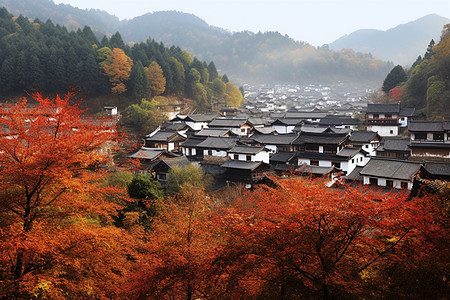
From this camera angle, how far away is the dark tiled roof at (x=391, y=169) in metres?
24.4

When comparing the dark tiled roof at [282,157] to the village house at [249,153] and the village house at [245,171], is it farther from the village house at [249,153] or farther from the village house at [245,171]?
the village house at [245,171]

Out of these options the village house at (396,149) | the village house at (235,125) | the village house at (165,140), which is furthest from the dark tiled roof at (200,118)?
the village house at (396,149)

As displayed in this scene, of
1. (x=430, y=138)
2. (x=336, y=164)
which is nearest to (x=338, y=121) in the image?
(x=430, y=138)

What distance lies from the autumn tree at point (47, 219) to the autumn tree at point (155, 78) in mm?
51335

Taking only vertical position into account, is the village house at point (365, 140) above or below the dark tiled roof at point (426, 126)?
below

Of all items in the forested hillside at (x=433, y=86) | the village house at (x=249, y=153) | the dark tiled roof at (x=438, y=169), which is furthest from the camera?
the forested hillside at (x=433, y=86)


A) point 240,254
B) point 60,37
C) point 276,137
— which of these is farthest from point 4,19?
point 240,254

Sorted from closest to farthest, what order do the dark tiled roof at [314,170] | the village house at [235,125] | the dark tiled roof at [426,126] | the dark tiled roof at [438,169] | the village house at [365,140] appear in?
the dark tiled roof at [438,169] → the dark tiled roof at [314,170] → the dark tiled roof at [426,126] → the village house at [365,140] → the village house at [235,125]

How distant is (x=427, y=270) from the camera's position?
643 centimetres

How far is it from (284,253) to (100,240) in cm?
538

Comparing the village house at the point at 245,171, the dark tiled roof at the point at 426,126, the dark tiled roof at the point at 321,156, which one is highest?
the dark tiled roof at the point at 426,126

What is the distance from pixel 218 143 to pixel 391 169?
20.0 m

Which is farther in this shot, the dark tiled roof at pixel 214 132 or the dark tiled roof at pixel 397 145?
the dark tiled roof at pixel 214 132

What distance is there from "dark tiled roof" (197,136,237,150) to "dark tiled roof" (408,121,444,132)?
67.2 ft
